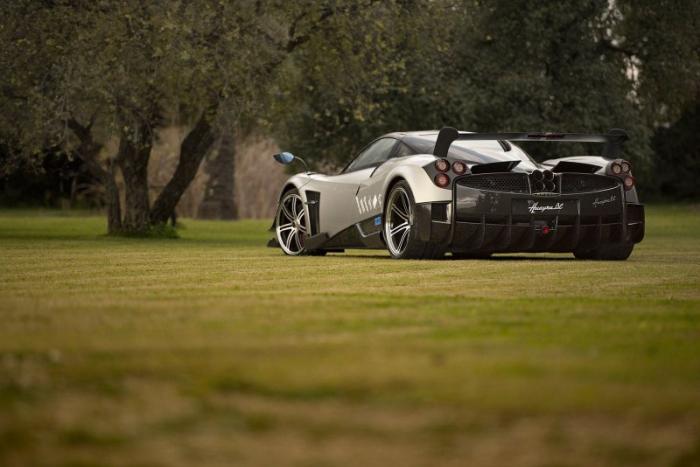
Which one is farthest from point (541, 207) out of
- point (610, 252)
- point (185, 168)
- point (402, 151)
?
point (185, 168)

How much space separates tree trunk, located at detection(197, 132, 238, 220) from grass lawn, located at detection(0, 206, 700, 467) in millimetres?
27790

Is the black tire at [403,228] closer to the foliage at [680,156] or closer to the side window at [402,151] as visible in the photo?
the side window at [402,151]

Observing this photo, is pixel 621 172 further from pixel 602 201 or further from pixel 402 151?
pixel 402 151

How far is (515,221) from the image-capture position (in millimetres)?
13008

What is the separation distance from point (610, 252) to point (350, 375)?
31.3 feet

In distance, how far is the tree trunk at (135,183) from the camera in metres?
24.2

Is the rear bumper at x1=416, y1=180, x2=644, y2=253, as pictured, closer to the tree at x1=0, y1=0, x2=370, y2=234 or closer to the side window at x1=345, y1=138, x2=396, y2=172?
the side window at x1=345, y1=138, x2=396, y2=172

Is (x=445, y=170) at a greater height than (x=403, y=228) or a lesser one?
greater

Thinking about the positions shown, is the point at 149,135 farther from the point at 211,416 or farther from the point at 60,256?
the point at 211,416

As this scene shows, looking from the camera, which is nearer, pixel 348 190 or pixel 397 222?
pixel 397 222

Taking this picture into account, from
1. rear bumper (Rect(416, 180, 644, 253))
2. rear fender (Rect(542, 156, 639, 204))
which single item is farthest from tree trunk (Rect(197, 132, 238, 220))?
rear bumper (Rect(416, 180, 644, 253))

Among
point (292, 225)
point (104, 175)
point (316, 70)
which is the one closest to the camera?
point (292, 225)

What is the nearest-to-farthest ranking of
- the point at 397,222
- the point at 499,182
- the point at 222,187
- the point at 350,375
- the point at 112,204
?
the point at 350,375, the point at 499,182, the point at 397,222, the point at 112,204, the point at 222,187

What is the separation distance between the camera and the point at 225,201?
38.2m
